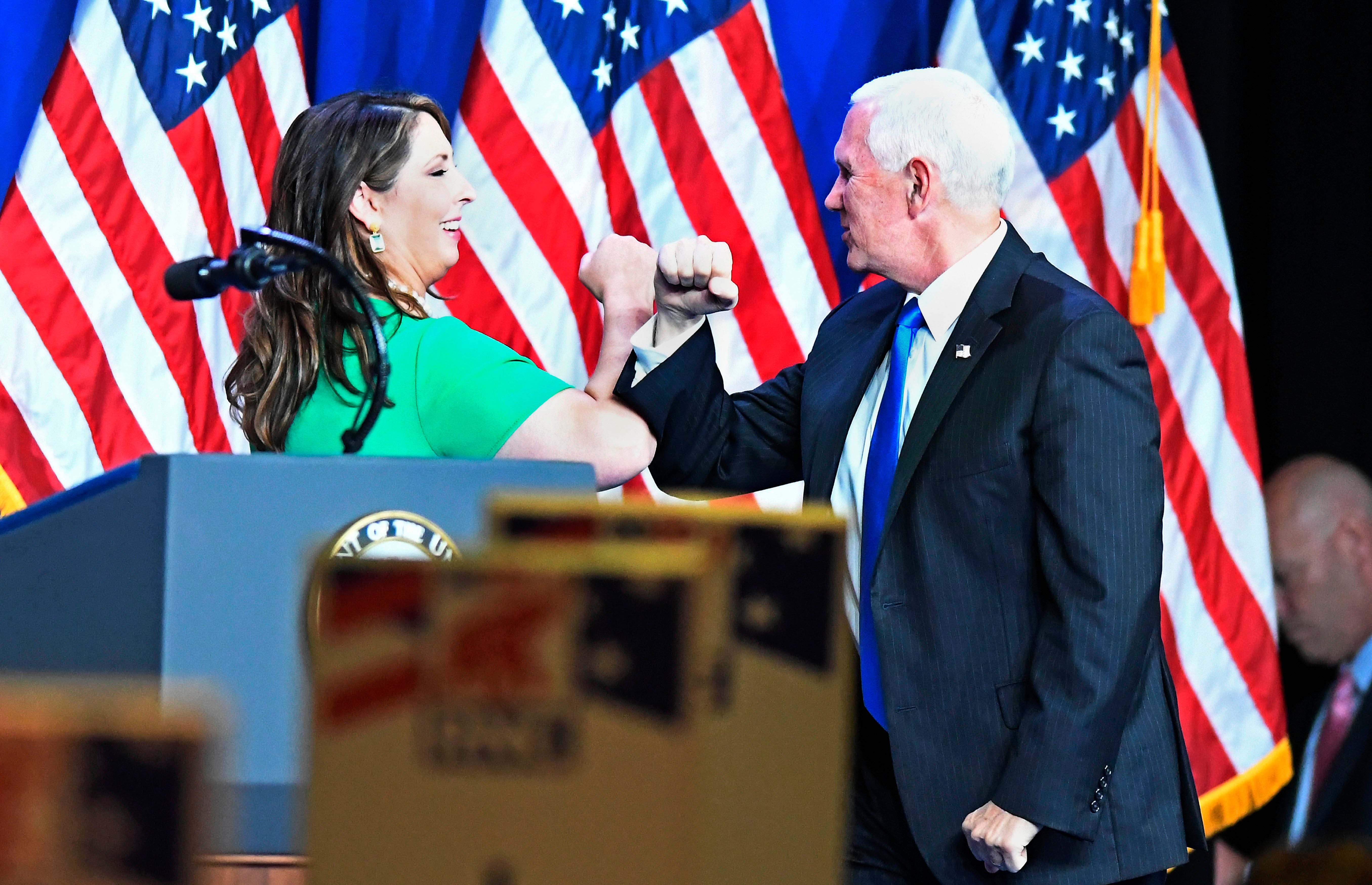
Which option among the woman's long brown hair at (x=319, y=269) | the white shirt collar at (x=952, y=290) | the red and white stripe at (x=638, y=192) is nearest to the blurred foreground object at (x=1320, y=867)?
the woman's long brown hair at (x=319, y=269)

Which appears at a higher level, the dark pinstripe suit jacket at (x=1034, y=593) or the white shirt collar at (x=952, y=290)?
the white shirt collar at (x=952, y=290)

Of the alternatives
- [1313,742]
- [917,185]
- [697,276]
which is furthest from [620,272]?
[1313,742]

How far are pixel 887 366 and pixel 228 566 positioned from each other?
108 cm

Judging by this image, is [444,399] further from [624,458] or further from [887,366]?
[887,366]

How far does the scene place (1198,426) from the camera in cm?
358

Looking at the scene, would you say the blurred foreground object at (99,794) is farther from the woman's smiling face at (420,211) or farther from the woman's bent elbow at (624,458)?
the woman's smiling face at (420,211)

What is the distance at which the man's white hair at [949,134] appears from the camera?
1.94 m

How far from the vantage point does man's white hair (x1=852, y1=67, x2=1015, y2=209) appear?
76.2 inches

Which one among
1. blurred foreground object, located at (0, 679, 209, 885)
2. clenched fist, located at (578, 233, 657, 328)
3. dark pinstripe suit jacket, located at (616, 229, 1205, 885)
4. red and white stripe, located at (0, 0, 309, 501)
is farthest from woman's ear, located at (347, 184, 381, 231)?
blurred foreground object, located at (0, 679, 209, 885)

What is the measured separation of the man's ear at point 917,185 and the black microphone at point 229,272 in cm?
91

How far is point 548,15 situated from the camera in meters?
3.32

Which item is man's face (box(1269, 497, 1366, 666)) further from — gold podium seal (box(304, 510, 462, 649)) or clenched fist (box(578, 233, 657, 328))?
gold podium seal (box(304, 510, 462, 649))

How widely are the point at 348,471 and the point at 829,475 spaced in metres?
0.93

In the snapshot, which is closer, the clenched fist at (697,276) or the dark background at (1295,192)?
the clenched fist at (697,276)
